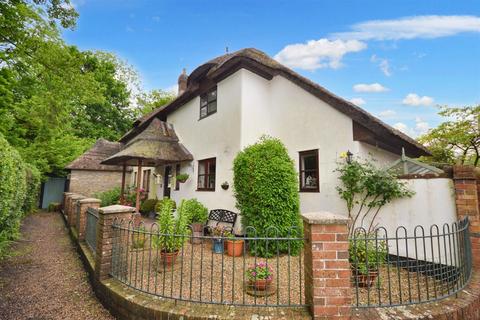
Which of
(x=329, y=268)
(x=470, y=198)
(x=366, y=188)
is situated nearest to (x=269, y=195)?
(x=366, y=188)

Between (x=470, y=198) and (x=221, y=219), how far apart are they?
6254 mm

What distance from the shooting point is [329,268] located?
8.74 feet

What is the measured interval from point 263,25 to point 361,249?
327 inches

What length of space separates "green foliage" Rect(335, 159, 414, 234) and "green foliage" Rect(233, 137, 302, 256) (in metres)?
1.31

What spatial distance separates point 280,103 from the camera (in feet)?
27.7

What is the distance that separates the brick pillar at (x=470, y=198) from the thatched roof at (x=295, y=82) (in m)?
1.73

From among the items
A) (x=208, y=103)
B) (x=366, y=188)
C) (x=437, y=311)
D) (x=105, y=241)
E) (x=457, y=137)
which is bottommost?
(x=437, y=311)

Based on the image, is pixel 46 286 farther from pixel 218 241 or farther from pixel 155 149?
pixel 155 149

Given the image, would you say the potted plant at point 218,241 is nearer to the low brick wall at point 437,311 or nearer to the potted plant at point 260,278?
the potted plant at point 260,278

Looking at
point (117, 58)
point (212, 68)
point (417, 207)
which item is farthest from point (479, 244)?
point (117, 58)

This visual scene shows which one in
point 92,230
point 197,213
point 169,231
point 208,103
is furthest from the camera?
point 208,103

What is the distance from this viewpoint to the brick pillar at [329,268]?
103 inches

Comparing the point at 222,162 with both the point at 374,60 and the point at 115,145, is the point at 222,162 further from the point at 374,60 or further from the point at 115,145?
the point at 115,145

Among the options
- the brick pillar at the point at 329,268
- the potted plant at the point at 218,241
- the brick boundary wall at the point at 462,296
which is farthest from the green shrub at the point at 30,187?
the brick boundary wall at the point at 462,296
